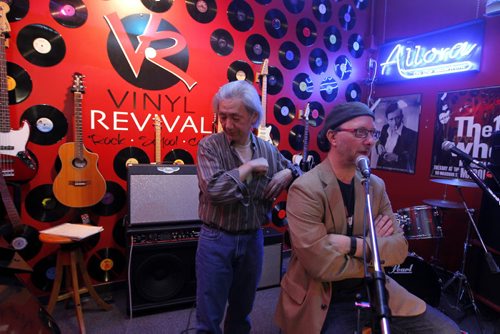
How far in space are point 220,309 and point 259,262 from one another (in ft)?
1.06

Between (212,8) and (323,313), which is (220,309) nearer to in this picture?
(323,313)

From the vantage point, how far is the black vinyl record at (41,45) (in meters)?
2.44

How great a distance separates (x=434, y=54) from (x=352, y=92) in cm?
109

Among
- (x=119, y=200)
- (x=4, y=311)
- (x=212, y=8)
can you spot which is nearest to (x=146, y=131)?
(x=119, y=200)

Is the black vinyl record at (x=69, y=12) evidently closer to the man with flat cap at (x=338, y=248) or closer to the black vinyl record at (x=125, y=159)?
the black vinyl record at (x=125, y=159)

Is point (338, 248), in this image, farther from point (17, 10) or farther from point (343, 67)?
point (343, 67)

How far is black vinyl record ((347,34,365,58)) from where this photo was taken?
A: 4328 millimetres

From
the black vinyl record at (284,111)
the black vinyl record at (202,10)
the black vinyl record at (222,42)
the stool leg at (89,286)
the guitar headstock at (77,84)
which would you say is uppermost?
the black vinyl record at (202,10)

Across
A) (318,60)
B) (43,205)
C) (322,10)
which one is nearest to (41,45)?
(43,205)

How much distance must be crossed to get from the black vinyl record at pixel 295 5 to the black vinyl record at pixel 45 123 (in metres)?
2.83

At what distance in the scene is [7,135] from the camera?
2.24m

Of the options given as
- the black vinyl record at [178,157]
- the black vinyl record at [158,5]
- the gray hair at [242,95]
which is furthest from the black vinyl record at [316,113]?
the gray hair at [242,95]

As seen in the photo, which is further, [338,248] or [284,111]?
[284,111]

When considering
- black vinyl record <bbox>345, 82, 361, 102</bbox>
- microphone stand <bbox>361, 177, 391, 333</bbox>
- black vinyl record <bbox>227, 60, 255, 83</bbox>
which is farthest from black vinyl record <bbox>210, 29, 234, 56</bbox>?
microphone stand <bbox>361, 177, 391, 333</bbox>
